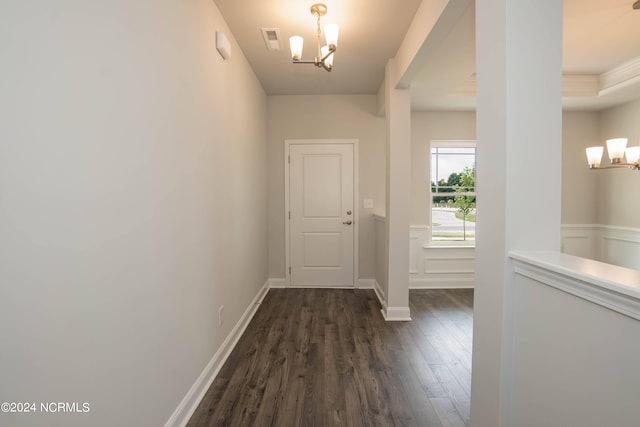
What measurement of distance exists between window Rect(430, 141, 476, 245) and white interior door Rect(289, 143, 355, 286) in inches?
50.3

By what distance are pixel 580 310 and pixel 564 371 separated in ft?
0.69

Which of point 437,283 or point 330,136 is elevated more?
point 330,136

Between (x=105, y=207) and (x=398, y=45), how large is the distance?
2.81m

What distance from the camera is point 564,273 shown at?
875 mm

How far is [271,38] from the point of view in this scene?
2.65m

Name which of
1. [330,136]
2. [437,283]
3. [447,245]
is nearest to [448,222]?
[447,245]

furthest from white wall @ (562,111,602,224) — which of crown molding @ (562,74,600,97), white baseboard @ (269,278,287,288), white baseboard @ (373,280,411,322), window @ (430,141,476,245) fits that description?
white baseboard @ (269,278,287,288)

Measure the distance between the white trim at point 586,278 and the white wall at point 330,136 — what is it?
3.17m

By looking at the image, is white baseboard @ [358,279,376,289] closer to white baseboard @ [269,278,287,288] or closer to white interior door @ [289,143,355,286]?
white interior door @ [289,143,355,286]

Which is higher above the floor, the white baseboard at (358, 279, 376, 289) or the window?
the window

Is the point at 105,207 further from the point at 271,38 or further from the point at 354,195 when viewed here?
the point at 354,195

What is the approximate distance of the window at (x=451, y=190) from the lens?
4.39 metres

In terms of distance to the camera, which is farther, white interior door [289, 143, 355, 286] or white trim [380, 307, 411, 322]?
white interior door [289, 143, 355, 286]

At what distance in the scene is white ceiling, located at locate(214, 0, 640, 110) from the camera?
2.27m
